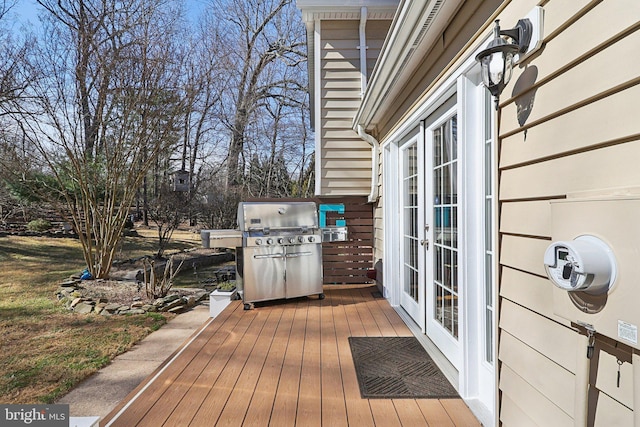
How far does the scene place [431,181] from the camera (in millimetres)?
3127

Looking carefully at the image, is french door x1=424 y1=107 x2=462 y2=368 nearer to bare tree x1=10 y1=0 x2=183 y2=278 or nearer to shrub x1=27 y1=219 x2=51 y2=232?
bare tree x1=10 y1=0 x2=183 y2=278

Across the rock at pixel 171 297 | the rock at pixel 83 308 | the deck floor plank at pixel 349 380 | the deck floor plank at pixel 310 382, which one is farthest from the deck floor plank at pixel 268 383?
the rock at pixel 83 308

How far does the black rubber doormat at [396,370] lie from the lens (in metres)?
2.40

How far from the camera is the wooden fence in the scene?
6.00 metres

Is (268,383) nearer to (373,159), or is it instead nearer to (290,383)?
(290,383)

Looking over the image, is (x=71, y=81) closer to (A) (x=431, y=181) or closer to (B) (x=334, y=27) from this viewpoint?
(B) (x=334, y=27)

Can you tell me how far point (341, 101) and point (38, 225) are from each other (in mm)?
9657

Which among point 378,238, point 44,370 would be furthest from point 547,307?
point 44,370

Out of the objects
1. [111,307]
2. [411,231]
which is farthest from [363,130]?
[111,307]

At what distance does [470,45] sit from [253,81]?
11.5 m

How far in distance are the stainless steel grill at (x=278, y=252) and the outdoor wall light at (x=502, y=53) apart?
10.6 ft

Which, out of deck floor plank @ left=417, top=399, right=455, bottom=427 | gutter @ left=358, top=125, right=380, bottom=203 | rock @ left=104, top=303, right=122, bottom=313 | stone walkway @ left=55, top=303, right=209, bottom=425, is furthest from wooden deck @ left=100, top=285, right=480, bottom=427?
rock @ left=104, top=303, right=122, bottom=313

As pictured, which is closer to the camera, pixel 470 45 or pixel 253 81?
pixel 470 45

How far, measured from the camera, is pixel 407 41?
273cm
